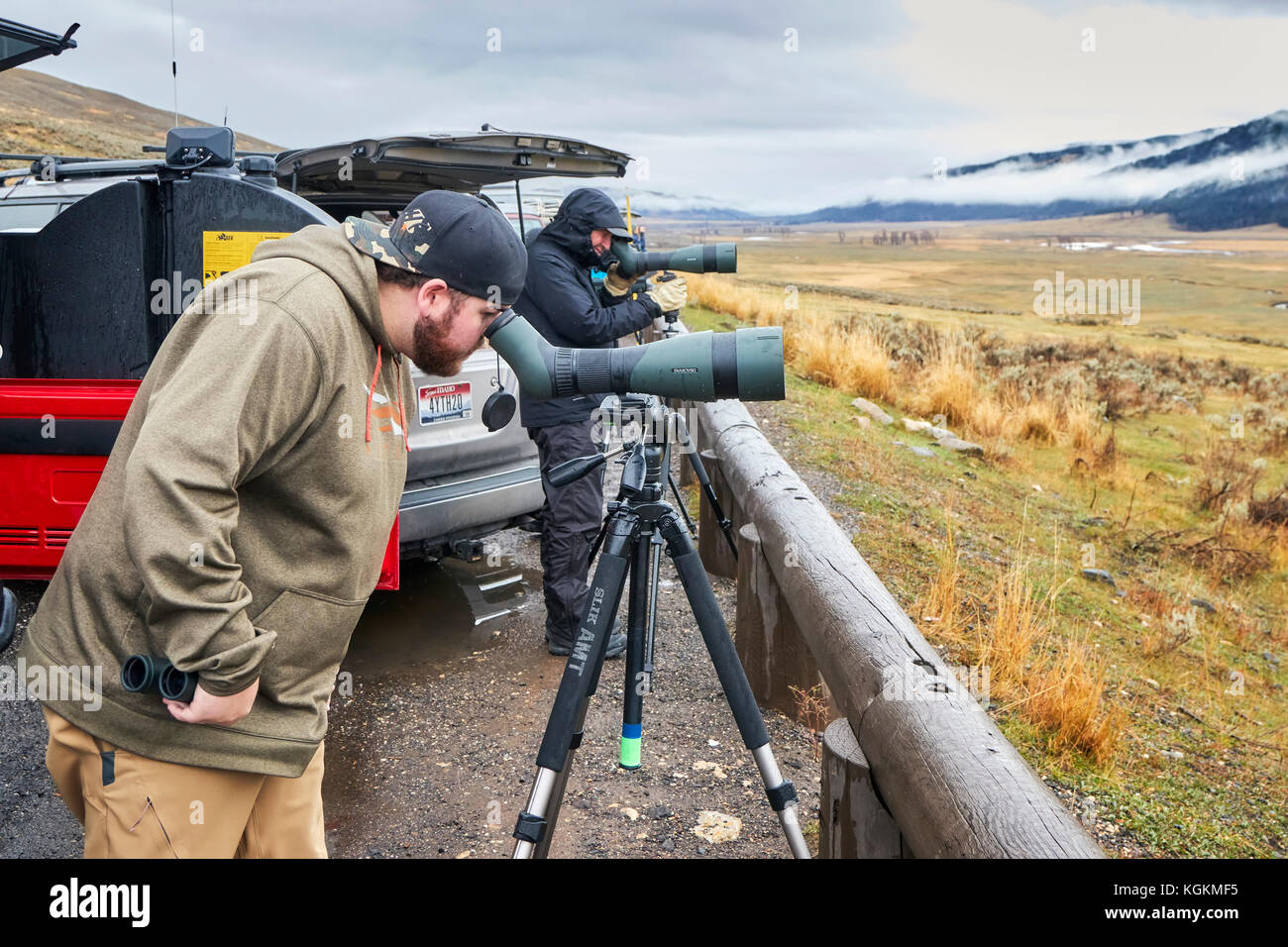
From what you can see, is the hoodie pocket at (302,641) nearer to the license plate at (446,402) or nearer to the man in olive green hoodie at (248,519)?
the man in olive green hoodie at (248,519)

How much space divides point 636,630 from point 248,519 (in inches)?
54.0

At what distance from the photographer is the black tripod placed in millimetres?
2568

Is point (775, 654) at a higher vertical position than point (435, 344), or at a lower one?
lower

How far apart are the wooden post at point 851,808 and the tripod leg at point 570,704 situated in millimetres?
626

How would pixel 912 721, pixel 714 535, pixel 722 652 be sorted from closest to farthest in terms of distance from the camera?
pixel 912 721 → pixel 722 652 → pixel 714 535

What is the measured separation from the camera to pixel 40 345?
342cm

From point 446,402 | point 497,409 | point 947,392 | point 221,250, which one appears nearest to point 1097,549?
point 947,392

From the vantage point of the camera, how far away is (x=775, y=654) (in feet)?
13.1

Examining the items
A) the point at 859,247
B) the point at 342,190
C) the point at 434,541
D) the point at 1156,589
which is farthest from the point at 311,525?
the point at 859,247

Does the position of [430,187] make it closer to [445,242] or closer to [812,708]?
[812,708]
